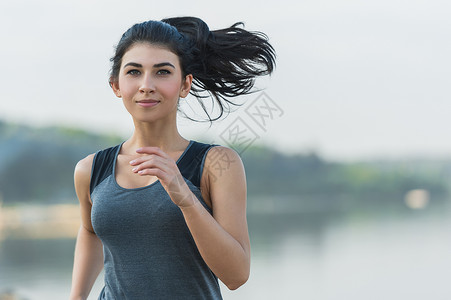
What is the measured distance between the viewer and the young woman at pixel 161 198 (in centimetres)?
158

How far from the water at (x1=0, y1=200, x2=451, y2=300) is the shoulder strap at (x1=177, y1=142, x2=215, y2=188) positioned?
13.8 ft

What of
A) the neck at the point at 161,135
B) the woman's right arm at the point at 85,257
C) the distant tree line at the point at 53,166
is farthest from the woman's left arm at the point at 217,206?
the distant tree line at the point at 53,166

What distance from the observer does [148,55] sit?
1.65 metres

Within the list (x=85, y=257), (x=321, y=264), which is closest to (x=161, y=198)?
(x=85, y=257)

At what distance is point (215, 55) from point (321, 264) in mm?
10618

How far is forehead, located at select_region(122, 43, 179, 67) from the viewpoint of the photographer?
1637mm

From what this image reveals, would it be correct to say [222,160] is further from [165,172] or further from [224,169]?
[165,172]

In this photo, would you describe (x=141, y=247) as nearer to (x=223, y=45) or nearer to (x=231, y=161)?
(x=231, y=161)

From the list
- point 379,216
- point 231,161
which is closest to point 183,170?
point 231,161

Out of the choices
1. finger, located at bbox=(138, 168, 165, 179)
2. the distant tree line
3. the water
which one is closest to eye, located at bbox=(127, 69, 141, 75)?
finger, located at bbox=(138, 168, 165, 179)

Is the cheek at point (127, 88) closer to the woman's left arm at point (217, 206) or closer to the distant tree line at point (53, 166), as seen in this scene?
the woman's left arm at point (217, 206)

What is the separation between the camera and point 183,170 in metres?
1.63

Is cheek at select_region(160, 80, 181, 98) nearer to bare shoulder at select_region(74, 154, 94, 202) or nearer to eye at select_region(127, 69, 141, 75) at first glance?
eye at select_region(127, 69, 141, 75)

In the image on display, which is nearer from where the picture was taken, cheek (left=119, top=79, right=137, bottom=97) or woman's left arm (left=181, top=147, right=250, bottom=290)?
woman's left arm (left=181, top=147, right=250, bottom=290)
